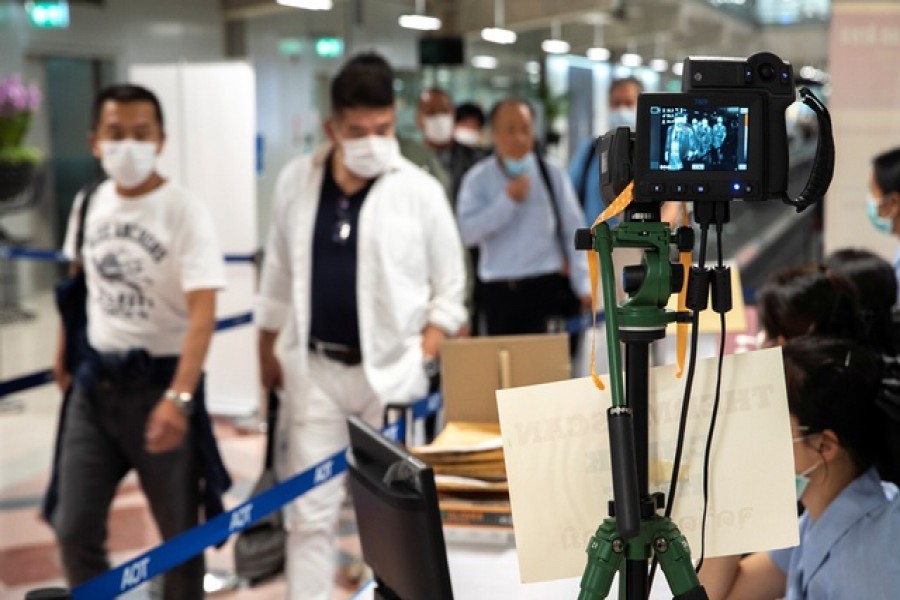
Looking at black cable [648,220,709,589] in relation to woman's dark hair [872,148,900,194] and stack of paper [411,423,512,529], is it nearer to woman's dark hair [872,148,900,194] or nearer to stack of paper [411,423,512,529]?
stack of paper [411,423,512,529]

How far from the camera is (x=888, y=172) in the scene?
3955 mm

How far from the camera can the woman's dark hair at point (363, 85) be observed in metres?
3.24

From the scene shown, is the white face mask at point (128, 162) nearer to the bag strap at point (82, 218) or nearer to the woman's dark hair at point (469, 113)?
the bag strap at point (82, 218)

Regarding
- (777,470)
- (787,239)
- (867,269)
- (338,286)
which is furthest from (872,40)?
(787,239)

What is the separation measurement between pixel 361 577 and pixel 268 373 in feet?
3.16

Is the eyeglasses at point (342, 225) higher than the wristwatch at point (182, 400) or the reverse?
higher

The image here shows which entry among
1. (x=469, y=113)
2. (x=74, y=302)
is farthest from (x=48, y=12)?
(x=74, y=302)

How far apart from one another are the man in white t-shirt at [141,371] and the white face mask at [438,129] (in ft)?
11.0

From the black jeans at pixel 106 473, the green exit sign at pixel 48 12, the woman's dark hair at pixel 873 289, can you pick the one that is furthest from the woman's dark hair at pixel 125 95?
the green exit sign at pixel 48 12

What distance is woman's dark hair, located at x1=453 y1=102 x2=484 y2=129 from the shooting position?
25.0ft

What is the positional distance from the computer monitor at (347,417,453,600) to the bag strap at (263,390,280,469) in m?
1.86

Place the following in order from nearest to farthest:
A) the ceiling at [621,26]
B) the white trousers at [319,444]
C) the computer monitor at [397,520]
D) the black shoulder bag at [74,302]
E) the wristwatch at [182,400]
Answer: the computer monitor at [397,520] < the wristwatch at [182,400] < the white trousers at [319,444] < the black shoulder bag at [74,302] < the ceiling at [621,26]

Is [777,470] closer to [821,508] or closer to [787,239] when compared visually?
[821,508]

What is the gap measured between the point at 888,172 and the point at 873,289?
99 cm
